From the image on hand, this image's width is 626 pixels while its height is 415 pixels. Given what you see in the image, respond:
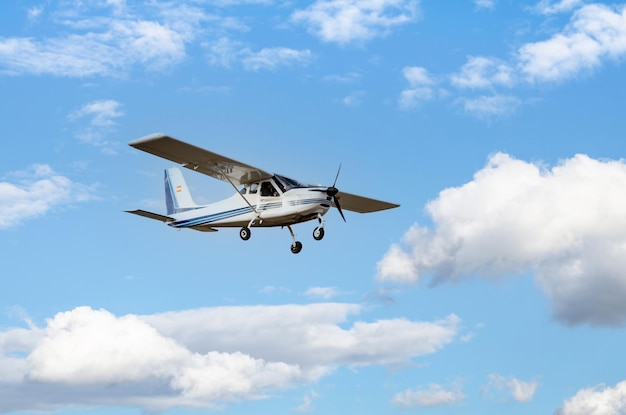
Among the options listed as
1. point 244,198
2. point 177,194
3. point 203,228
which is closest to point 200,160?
point 244,198

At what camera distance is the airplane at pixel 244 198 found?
3192cm

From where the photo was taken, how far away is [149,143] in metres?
31.0

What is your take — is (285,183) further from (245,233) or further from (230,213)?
(230,213)

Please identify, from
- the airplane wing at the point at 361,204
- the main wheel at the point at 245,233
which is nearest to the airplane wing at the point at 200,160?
the main wheel at the point at 245,233

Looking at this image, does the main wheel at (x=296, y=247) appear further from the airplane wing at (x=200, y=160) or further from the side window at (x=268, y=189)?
the airplane wing at (x=200, y=160)

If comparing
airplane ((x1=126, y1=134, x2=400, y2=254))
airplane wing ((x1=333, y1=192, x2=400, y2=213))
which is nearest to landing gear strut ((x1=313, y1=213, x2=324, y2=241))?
airplane ((x1=126, y1=134, x2=400, y2=254))

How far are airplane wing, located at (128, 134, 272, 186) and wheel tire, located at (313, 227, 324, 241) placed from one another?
299 centimetres

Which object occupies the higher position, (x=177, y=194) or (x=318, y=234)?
(x=177, y=194)

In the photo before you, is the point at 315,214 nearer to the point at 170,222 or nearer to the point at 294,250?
the point at 294,250

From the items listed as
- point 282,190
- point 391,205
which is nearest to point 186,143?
point 282,190

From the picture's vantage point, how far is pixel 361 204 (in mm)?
40406

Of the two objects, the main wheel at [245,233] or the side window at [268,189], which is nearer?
the side window at [268,189]

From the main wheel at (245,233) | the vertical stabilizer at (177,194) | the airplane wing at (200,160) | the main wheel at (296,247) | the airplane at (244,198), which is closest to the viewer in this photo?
the airplane wing at (200,160)

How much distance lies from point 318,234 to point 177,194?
10358mm
